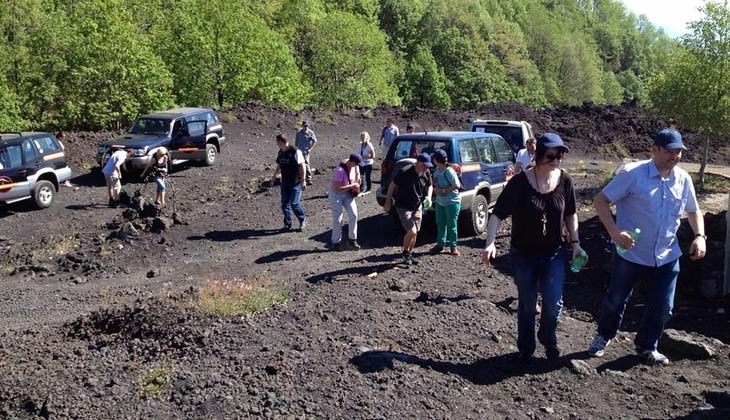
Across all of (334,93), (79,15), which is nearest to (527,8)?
(334,93)

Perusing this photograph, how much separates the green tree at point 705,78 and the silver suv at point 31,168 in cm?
1735

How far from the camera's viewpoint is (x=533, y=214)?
18.2ft

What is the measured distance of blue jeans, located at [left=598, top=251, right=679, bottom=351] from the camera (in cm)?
582

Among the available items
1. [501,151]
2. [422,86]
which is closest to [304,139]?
[501,151]

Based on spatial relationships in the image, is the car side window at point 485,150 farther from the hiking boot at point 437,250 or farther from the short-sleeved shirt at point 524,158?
the hiking boot at point 437,250

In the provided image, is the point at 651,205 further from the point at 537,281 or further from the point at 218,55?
the point at 218,55

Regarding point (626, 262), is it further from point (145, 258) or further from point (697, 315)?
point (145, 258)

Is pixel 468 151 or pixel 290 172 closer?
pixel 468 151

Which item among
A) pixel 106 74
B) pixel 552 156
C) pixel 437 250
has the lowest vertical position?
pixel 437 250

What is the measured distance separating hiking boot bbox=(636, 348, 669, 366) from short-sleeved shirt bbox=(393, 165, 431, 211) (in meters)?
4.21

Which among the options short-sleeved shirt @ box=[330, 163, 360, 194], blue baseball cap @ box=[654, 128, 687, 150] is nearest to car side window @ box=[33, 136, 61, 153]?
short-sleeved shirt @ box=[330, 163, 360, 194]

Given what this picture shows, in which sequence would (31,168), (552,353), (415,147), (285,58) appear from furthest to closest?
(285,58) → (31,168) → (415,147) → (552,353)

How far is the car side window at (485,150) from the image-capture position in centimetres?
1268

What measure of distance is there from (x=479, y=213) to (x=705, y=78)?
11470 mm
